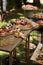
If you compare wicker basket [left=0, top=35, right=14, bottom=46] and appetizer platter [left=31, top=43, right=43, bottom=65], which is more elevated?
wicker basket [left=0, top=35, right=14, bottom=46]

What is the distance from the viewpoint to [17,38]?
2936mm

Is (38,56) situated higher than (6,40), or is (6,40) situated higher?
(6,40)

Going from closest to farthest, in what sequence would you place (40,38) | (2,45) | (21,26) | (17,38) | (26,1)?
(2,45) < (17,38) < (21,26) < (40,38) < (26,1)

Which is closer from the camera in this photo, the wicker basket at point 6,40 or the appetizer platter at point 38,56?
the wicker basket at point 6,40

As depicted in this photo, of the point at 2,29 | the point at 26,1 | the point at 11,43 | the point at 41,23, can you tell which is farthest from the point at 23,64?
the point at 26,1

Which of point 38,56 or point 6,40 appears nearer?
point 6,40

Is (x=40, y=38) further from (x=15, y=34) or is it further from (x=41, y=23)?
(x=15, y=34)

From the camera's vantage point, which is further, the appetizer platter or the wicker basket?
the appetizer platter

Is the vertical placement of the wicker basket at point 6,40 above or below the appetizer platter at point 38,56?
above

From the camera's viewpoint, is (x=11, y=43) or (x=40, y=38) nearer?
(x=11, y=43)

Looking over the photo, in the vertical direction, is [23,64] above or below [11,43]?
below

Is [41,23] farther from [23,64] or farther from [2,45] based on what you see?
[2,45]

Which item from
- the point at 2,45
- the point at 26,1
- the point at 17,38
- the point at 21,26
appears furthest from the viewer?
the point at 26,1

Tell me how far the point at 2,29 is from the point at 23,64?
1343 mm
